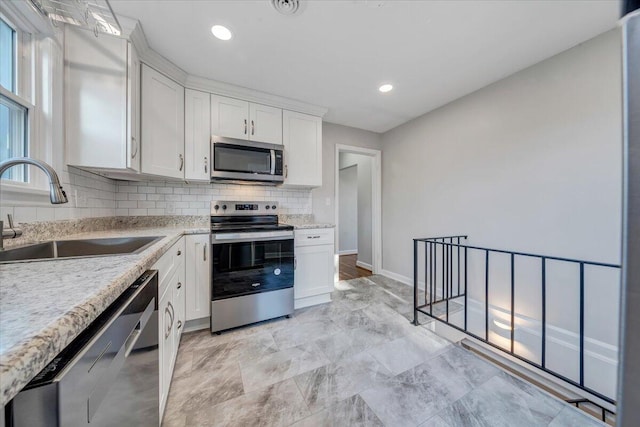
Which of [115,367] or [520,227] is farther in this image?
[520,227]

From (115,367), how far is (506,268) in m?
2.84

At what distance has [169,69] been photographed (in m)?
1.96

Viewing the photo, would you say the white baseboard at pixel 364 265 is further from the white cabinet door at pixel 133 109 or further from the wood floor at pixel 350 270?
the white cabinet door at pixel 133 109

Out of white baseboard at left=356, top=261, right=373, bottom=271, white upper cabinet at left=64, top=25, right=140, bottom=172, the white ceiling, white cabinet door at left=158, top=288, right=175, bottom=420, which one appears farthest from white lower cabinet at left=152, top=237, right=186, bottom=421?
white baseboard at left=356, top=261, right=373, bottom=271

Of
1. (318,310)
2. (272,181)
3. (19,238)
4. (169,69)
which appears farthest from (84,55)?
(318,310)

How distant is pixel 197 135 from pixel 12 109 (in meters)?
1.12

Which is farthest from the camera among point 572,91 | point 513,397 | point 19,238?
point 572,91

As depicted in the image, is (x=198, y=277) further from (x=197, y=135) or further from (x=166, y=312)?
(x=197, y=135)

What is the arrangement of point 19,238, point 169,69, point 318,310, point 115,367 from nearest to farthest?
point 115,367 → point 19,238 → point 169,69 → point 318,310

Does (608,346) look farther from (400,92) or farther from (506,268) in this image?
(400,92)

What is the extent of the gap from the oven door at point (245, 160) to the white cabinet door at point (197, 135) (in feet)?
0.29

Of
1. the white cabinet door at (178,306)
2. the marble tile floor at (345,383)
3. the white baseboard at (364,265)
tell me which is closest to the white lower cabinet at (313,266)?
the marble tile floor at (345,383)

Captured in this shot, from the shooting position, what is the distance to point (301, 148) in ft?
8.89

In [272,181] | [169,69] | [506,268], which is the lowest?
[506,268]
